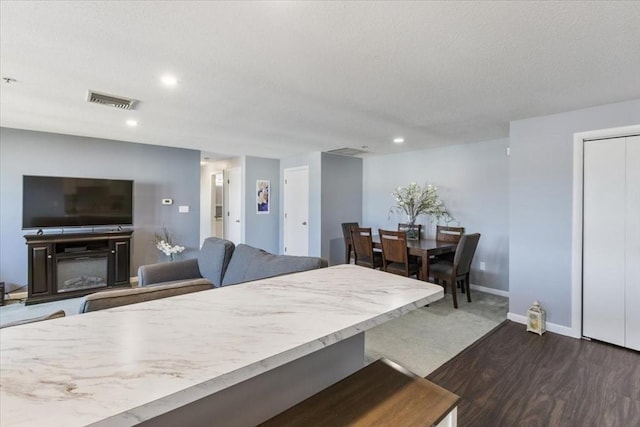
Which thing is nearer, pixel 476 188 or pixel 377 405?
pixel 377 405

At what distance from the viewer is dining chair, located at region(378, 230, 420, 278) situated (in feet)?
12.6

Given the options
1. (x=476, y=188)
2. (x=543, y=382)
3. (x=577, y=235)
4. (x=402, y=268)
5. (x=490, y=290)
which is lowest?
(x=543, y=382)

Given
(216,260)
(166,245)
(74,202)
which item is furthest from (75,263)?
(216,260)

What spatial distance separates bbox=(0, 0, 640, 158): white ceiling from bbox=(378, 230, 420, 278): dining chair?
1410mm

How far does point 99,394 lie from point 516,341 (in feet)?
Answer: 11.1

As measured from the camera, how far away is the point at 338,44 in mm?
1857

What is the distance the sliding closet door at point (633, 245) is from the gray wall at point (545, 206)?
1.11ft

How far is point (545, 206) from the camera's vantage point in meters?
3.21

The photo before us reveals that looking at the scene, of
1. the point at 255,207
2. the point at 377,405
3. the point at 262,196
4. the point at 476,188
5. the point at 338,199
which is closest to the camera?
the point at 377,405

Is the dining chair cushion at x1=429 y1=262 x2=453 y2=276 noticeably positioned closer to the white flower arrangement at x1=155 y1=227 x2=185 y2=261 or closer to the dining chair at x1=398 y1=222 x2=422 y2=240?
the dining chair at x1=398 y1=222 x2=422 y2=240

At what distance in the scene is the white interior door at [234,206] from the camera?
6.42m

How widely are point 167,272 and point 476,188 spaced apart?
431 cm

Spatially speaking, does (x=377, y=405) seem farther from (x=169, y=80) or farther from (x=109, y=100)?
(x=109, y=100)

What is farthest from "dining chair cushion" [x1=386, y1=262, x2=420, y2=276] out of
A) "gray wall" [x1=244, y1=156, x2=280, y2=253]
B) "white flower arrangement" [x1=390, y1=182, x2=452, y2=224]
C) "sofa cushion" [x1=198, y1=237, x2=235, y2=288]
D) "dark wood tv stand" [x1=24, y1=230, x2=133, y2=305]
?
"dark wood tv stand" [x1=24, y1=230, x2=133, y2=305]
